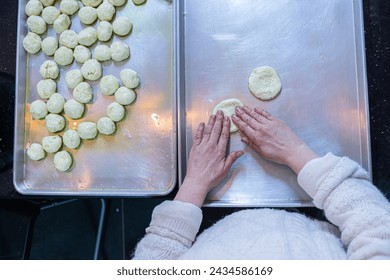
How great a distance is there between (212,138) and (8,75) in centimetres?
62

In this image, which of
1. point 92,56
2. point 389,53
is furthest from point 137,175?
point 389,53

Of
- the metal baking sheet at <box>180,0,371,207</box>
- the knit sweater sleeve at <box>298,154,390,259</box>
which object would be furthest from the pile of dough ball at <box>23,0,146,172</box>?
the knit sweater sleeve at <box>298,154,390,259</box>

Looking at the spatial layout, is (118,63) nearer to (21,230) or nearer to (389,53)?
(21,230)

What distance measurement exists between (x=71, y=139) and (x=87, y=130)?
0.05 m

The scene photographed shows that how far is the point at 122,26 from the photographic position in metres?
0.93

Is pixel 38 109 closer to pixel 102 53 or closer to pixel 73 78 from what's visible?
pixel 73 78

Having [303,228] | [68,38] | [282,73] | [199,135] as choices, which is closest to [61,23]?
[68,38]

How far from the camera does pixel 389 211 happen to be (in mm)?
688

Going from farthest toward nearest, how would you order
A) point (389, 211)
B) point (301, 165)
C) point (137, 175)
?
1. point (137, 175)
2. point (301, 165)
3. point (389, 211)

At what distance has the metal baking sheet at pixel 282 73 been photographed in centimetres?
87

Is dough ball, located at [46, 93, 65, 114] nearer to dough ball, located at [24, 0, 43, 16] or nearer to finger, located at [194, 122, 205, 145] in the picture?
dough ball, located at [24, 0, 43, 16]

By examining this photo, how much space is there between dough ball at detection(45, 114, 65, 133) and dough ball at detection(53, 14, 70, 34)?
0.79 ft

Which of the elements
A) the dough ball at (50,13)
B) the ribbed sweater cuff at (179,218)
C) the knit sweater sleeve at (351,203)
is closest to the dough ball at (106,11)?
the dough ball at (50,13)
